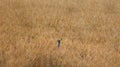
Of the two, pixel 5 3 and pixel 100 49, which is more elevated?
pixel 5 3

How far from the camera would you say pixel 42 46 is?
492cm

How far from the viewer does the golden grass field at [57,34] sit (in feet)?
14.6

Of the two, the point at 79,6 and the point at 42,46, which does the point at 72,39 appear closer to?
the point at 42,46

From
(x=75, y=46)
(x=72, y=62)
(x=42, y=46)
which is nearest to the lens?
(x=72, y=62)

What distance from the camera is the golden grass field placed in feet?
14.6

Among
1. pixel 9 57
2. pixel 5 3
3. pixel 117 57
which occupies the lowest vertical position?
pixel 117 57

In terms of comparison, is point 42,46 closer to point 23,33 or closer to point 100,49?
point 23,33

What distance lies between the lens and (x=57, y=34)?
6188mm

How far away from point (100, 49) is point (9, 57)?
91.6 inches

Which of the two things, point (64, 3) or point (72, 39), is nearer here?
point (72, 39)

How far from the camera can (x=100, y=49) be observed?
5555mm

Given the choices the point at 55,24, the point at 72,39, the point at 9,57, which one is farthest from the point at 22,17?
the point at 9,57

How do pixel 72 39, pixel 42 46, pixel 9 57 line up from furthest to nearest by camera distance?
1. pixel 72 39
2. pixel 42 46
3. pixel 9 57

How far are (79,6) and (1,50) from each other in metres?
6.12
